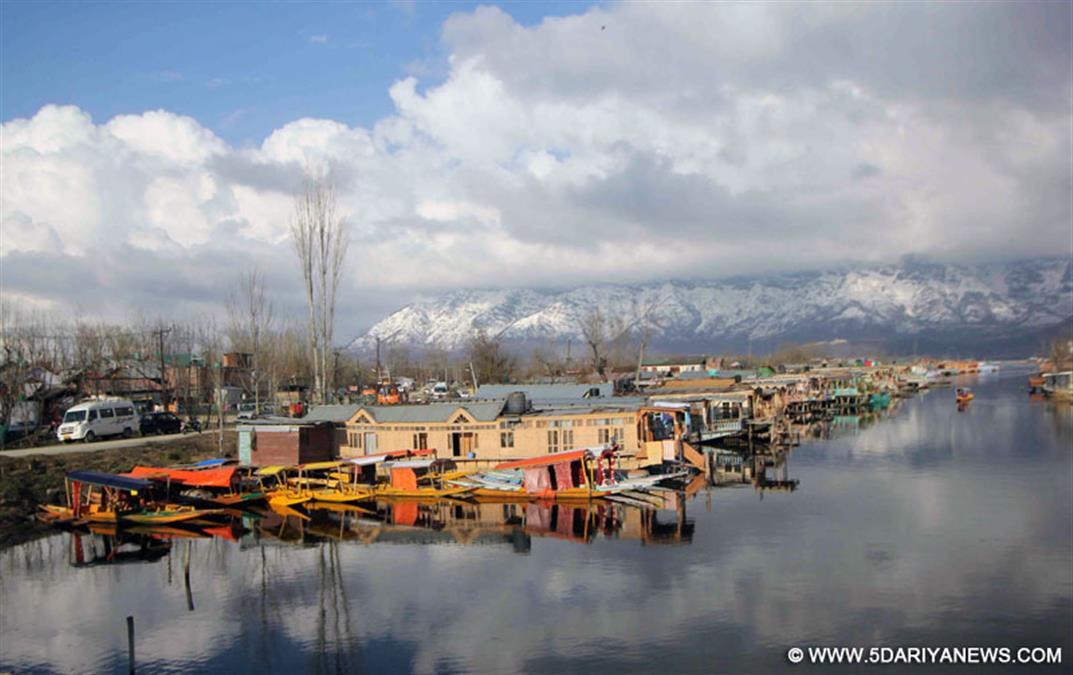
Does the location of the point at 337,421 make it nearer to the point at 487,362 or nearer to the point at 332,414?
the point at 332,414

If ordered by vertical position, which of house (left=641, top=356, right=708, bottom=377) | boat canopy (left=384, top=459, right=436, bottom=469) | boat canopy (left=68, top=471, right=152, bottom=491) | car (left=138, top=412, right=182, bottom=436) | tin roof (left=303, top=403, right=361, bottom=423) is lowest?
boat canopy (left=384, top=459, right=436, bottom=469)

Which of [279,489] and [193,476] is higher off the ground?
[193,476]

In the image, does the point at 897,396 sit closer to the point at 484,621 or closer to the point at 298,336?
the point at 298,336

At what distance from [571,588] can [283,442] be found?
989 inches

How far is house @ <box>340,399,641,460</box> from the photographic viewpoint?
43469 millimetres

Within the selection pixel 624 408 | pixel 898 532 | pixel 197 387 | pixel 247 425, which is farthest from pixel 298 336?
pixel 898 532

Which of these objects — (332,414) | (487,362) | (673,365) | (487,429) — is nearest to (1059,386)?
(673,365)

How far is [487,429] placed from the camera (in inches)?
1738

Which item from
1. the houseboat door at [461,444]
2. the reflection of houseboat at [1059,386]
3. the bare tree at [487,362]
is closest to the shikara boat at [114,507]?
the houseboat door at [461,444]

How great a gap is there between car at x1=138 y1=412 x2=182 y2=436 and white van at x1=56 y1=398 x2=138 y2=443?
1.29 metres

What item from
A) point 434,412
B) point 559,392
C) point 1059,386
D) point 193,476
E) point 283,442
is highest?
point 559,392

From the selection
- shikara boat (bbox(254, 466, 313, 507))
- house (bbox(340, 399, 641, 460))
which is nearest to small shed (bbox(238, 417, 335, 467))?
house (bbox(340, 399, 641, 460))

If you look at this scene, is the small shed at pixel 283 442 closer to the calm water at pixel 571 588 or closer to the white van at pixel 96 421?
the calm water at pixel 571 588

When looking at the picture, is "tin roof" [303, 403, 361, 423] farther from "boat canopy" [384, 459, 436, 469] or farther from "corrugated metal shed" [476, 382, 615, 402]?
"corrugated metal shed" [476, 382, 615, 402]
